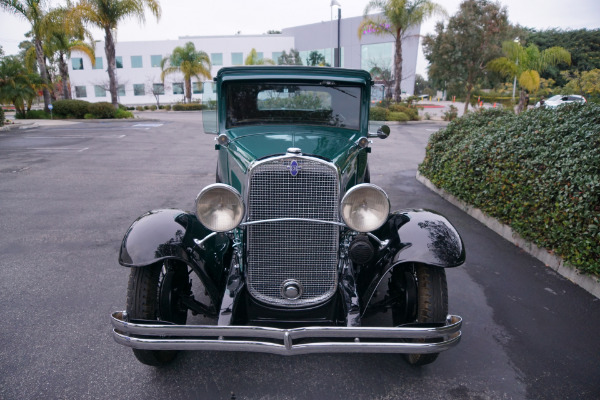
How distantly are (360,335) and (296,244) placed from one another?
2.21 ft

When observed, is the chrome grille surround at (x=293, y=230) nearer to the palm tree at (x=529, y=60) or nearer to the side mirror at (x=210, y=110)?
the side mirror at (x=210, y=110)

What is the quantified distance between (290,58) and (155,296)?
45964 mm

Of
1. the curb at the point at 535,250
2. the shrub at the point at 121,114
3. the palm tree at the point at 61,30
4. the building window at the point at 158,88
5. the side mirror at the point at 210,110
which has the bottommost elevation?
the curb at the point at 535,250

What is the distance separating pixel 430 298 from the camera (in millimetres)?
2520

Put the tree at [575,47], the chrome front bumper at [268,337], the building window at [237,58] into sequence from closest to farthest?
the chrome front bumper at [268,337], the tree at [575,47], the building window at [237,58]

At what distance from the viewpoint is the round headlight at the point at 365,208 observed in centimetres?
233

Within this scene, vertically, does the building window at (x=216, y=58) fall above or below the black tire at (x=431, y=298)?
above

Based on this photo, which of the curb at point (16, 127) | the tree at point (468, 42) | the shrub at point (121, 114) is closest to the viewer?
the curb at point (16, 127)

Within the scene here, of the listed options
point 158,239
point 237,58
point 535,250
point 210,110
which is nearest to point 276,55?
point 237,58

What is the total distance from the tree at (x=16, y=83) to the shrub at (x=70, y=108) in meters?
1.24

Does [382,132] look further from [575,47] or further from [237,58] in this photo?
[237,58]

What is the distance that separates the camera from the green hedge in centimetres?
367

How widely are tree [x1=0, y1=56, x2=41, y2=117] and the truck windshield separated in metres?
23.3

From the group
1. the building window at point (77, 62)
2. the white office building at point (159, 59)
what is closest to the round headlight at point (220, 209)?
the white office building at point (159, 59)
